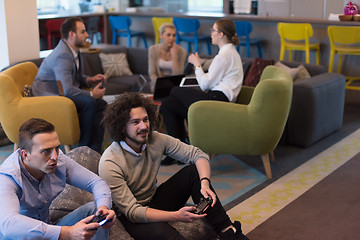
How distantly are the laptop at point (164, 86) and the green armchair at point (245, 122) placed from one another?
2.65ft

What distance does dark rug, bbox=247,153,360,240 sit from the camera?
10.5 feet

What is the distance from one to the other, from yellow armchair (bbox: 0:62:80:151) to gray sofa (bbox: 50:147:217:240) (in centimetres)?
119

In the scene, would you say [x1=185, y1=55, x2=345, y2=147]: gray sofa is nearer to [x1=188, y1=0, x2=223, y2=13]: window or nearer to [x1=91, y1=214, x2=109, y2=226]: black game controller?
[x1=91, y1=214, x2=109, y2=226]: black game controller

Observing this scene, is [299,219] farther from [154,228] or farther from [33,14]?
[33,14]

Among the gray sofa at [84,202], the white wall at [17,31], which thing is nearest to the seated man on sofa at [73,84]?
the white wall at [17,31]

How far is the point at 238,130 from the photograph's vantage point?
13.3 feet

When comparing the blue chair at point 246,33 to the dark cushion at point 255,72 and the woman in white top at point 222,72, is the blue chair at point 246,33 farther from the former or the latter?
the woman in white top at point 222,72

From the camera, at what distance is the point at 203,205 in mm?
2549

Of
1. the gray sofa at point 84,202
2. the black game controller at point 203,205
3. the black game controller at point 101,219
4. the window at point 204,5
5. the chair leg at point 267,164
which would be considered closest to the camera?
the black game controller at point 101,219

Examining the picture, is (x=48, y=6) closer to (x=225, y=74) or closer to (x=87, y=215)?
(x=225, y=74)

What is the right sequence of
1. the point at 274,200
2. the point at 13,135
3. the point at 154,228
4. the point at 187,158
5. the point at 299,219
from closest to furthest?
the point at 154,228
the point at 187,158
the point at 299,219
the point at 274,200
the point at 13,135

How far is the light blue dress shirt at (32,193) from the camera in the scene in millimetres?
2041

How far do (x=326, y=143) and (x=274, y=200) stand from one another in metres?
1.50

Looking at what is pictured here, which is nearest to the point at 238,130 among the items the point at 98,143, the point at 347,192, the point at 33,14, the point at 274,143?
the point at 274,143
